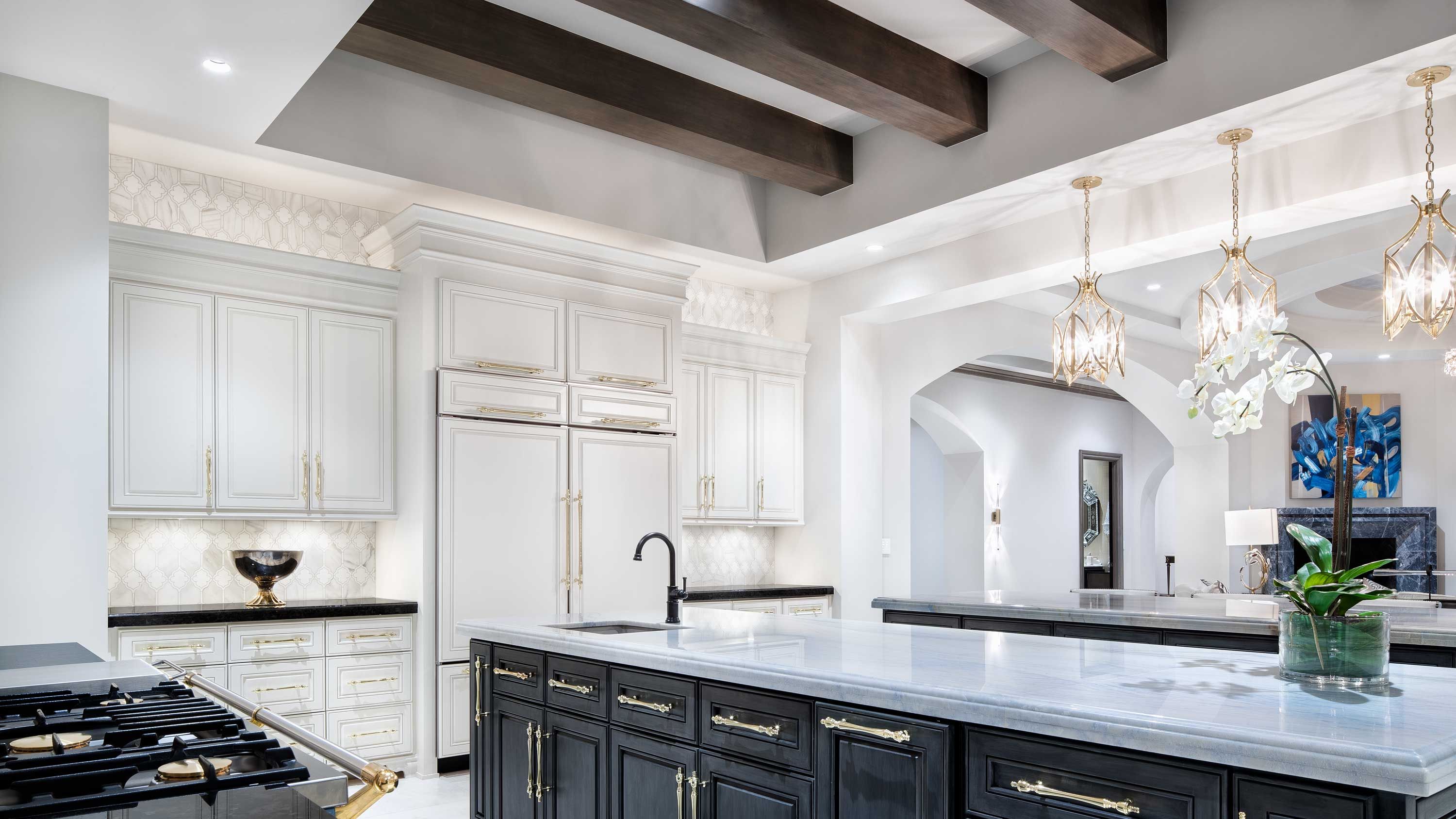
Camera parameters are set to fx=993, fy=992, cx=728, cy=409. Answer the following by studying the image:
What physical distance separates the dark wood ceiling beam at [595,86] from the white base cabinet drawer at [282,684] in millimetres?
2581

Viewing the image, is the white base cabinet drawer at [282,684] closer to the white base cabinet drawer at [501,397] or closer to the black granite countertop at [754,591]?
the white base cabinet drawer at [501,397]

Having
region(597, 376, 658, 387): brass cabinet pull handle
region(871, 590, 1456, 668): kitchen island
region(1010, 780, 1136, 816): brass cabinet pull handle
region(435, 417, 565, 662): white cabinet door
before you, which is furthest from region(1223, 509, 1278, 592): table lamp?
region(1010, 780, 1136, 816): brass cabinet pull handle

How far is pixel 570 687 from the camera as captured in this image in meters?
2.93

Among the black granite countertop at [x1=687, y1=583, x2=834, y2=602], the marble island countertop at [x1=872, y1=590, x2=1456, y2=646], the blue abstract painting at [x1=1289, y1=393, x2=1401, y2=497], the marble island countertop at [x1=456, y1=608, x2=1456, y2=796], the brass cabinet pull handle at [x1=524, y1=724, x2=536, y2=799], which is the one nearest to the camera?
the marble island countertop at [x1=456, y1=608, x2=1456, y2=796]

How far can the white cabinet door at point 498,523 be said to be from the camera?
472cm

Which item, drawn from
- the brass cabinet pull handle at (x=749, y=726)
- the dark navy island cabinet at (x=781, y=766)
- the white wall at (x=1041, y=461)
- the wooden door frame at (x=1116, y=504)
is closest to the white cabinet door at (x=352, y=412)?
the dark navy island cabinet at (x=781, y=766)

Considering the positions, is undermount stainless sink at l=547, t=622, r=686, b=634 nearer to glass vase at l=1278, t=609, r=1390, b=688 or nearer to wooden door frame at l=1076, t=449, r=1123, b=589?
glass vase at l=1278, t=609, r=1390, b=688

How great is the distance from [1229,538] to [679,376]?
398cm

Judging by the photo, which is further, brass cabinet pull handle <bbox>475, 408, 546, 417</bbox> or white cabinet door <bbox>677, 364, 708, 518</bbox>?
white cabinet door <bbox>677, 364, 708, 518</bbox>

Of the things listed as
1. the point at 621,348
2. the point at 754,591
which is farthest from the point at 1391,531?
the point at 621,348

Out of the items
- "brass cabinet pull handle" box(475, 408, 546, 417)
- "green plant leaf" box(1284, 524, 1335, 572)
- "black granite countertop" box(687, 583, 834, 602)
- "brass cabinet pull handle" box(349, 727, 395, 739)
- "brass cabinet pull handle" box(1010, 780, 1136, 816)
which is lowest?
"brass cabinet pull handle" box(349, 727, 395, 739)

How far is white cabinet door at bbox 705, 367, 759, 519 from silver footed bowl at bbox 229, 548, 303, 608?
250cm

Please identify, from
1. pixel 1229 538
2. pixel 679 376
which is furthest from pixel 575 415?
pixel 1229 538

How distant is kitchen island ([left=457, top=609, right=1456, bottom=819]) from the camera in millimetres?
1479
